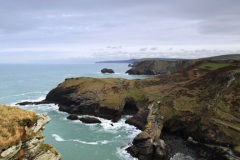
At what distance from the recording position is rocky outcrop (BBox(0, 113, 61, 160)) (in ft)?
40.2

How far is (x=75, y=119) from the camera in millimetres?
46000

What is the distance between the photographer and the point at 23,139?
13.7 metres

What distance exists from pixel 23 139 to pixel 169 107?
34.8m

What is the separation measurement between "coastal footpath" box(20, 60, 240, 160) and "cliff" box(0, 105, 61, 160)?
60.9 ft

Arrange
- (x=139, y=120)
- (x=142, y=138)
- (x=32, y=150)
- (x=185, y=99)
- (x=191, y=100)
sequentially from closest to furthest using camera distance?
(x=32, y=150) < (x=142, y=138) < (x=191, y=100) < (x=139, y=120) < (x=185, y=99)

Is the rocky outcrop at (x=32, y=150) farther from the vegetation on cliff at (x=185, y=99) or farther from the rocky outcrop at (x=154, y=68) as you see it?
the rocky outcrop at (x=154, y=68)

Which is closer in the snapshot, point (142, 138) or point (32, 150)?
point (32, 150)

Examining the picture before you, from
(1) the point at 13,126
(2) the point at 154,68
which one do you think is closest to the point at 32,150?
(1) the point at 13,126

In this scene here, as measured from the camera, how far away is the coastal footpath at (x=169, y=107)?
27.7 m

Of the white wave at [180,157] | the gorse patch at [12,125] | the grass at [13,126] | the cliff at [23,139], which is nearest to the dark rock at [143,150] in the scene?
the white wave at [180,157]

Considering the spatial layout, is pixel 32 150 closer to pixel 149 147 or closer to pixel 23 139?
pixel 23 139

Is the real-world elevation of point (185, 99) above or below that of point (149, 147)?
above

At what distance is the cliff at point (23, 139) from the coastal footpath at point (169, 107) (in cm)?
1855

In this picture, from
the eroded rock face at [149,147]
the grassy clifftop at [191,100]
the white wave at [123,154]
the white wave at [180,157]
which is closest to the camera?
the eroded rock face at [149,147]
